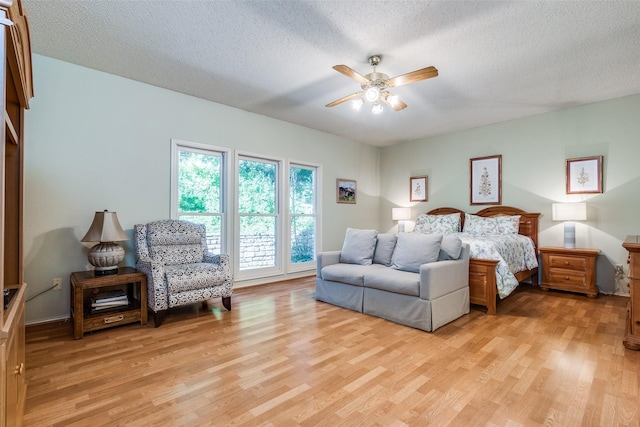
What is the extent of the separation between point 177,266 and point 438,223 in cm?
407

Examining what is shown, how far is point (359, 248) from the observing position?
3.72 meters

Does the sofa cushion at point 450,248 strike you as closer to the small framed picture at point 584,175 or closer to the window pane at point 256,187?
the small framed picture at point 584,175

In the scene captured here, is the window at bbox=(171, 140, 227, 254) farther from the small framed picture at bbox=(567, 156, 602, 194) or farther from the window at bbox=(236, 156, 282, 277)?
the small framed picture at bbox=(567, 156, 602, 194)

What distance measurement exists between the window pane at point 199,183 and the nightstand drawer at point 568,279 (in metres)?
4.66

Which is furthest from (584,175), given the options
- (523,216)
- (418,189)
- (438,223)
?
(418,189)

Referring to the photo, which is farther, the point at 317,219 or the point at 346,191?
the point at 346,191

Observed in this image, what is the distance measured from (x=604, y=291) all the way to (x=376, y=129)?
3946mm

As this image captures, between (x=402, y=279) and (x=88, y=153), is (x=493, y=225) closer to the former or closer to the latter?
(x=402, y=279)

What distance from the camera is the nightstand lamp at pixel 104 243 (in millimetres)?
2895

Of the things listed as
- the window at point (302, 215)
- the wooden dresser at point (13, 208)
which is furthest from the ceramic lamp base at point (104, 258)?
the window at point (302, 215)

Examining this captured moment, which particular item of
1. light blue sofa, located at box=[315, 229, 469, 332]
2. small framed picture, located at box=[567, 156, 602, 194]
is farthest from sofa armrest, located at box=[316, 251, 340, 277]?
small framed picture, located at box=[567, 156, 602, 194]

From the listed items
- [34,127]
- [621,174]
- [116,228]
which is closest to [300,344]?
[116,228]

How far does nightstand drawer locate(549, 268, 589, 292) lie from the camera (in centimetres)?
405

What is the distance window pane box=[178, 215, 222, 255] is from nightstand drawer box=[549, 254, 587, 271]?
4552 mm
